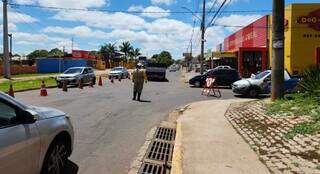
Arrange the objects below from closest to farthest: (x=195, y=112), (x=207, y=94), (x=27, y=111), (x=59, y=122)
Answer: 1. (x=27, y=111)
2. (x=59, y=122)
3. (x=195, y=112)
4. (x=207, y=94)

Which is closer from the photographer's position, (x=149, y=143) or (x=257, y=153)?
(x=257, y=153)

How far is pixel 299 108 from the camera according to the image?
40.8ft

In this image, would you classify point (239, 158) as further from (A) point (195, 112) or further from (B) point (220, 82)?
(B) point (220, 82)

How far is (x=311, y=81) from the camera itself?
45.1 ft

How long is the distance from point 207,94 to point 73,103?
32.9 feet

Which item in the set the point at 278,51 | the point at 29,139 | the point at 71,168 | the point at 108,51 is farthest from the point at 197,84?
the point at 108,51

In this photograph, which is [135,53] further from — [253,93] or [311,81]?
[311,81]

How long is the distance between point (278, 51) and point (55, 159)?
10.6 metres

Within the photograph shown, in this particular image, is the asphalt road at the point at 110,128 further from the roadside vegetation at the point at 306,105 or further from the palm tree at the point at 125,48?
the palm tree at the point at 125,48

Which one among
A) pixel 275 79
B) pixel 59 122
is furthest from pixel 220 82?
pixel 59 122

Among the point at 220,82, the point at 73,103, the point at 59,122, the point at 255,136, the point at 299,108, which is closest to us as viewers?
the point at 59,122

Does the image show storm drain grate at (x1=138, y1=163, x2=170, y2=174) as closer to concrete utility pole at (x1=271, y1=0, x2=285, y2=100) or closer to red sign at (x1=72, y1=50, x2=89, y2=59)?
concrete utility pole at (x1=271, y1=0, x2=285, y2=100)

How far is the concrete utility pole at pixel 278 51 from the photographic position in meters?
15.8

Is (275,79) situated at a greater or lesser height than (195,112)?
greater
